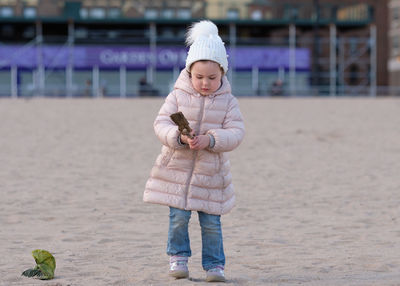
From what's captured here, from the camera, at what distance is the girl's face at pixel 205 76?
4824mm

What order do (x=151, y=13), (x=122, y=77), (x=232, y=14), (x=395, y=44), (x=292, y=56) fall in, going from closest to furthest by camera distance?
(x=122, y=77), (x=292, y=56), (x=232, y=14), (x=151, y=13), (x=395, y=44)

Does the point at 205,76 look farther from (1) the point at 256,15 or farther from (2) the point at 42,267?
(1) the point at 256,15

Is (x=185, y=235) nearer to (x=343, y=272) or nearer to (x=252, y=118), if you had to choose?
(x=343, y=272)

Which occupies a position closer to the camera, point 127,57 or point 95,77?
point 95,77

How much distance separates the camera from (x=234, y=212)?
841cm

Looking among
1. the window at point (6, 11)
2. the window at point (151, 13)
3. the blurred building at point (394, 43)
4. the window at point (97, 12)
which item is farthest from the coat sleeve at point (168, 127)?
the blurred building at point (394, 43)

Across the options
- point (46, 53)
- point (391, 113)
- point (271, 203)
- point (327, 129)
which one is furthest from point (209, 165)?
point (46, 53)

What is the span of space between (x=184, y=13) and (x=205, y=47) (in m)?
48.0

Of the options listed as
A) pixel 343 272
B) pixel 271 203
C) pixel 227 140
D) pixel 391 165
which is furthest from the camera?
pixel 391 165

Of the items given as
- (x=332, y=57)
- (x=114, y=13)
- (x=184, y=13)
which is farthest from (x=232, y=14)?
(x=114, y=13)

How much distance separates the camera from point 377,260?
5.88m

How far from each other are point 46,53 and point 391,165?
3923 cm

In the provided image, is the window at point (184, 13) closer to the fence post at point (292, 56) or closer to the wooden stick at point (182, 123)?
the fence post at point (292, 56)

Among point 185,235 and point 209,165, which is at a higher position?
point 209,165
